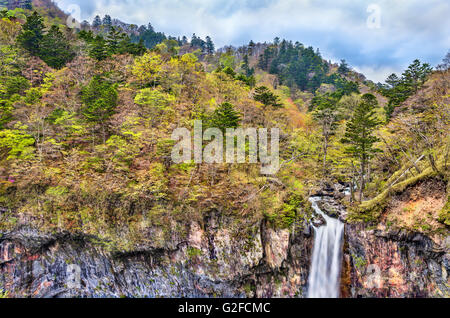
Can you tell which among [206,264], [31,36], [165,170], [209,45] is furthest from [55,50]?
[209,45]

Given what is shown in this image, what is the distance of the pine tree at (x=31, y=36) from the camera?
25344 mm

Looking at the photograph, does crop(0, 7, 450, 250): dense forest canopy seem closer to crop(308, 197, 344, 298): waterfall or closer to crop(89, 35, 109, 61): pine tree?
crop(308, 197, 344, 298): waterfall

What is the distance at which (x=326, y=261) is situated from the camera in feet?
52.7

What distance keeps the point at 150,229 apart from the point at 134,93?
1274 cm

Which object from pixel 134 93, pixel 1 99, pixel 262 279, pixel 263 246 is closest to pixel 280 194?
pixel 263 246

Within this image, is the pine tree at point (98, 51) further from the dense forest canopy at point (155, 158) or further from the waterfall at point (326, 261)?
the waterfall at point (326, 261)

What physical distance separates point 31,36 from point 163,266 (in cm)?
2940

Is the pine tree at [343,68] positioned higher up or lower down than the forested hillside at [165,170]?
higher up

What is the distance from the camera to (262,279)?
16.7 m

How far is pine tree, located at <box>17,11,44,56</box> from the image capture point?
25.3 metres

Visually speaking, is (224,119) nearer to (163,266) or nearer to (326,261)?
(163,266)

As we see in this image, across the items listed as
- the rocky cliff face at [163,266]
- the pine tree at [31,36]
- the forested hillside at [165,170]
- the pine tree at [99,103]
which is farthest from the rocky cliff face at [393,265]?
the pine tree at [31,36]

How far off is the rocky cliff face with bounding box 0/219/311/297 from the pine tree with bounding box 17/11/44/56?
21.1 metres

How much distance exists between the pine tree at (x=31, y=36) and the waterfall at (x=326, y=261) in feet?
116
